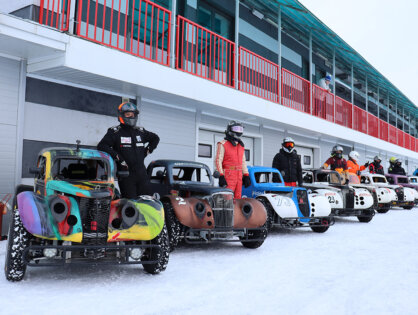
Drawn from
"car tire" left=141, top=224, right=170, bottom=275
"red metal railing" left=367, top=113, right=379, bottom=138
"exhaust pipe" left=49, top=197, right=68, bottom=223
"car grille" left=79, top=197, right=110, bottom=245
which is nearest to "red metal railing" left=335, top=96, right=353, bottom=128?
"red metal railing" left=367, top=113, right=379, bottom=138

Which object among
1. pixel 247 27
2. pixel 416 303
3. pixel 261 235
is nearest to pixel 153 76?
pixel 261 235

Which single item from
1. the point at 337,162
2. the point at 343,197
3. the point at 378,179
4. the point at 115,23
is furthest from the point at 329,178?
the point at 115,23

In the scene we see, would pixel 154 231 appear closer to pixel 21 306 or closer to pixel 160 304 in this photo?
pixel 160 304

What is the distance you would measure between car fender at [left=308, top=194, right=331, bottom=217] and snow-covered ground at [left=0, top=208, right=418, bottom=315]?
1467 mm

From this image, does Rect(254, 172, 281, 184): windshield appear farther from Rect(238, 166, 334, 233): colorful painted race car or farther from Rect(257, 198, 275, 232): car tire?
Rect(257, 198, 275, 232): car tire

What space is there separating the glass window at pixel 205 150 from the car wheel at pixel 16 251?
6952mm

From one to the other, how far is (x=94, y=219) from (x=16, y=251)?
736 millimetres

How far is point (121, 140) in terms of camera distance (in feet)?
17.6

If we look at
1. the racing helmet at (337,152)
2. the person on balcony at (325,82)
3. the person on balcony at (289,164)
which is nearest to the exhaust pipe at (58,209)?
the person on balcony at (289,164)

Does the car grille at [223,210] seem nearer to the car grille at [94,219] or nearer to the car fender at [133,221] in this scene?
the car fender at [133,221]

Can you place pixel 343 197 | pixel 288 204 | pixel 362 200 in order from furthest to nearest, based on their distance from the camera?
pixel 362 200, pixel 343 197, pixel 288 204

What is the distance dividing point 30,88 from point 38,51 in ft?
3.10

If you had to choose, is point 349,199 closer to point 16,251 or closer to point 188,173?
point 188,173

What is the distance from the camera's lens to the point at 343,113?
15414mm
